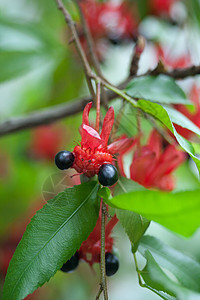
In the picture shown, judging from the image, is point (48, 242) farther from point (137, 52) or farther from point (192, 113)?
point (192, 113)

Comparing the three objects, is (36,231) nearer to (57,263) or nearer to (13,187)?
(57,263)

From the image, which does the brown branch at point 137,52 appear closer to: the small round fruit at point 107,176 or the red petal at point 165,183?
the red petal at point 165,183

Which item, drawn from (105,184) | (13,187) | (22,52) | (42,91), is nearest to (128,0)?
(22,52)

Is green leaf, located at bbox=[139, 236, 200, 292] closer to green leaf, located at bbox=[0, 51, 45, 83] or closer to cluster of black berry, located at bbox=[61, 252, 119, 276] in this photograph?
cluster of black berry, located at bbox=[61, 252, 119, 276]

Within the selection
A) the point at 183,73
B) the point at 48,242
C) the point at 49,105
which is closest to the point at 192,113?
the point at 183,73

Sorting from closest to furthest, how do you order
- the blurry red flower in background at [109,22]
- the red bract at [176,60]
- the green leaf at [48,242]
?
1. the green leaf at [48,242]
2. the red bract at [176,60]
3. the blurry red flower in background at [109,22]

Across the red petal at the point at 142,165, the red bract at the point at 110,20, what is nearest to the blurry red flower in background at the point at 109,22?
the red bract at the point at 110,20

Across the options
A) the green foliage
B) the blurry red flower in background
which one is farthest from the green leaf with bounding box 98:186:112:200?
the blurry red flower in background
